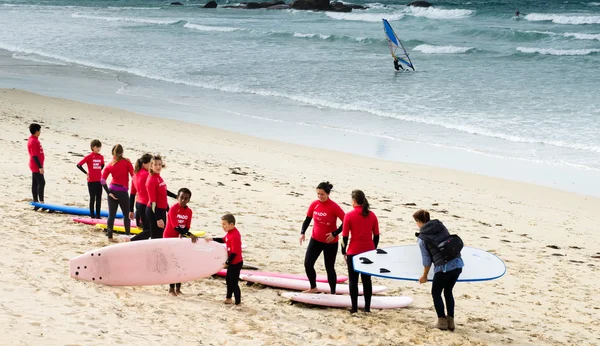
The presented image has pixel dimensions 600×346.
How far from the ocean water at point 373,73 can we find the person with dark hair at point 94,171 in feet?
26.2

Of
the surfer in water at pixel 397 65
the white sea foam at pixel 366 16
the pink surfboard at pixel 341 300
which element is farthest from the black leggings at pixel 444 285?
the white sea foam at pixel 366 16

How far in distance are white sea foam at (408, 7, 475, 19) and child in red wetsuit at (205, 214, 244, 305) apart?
54983 millimetres

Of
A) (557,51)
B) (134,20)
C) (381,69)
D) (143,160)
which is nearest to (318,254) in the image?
(143,160)

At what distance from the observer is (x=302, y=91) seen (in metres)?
24.4

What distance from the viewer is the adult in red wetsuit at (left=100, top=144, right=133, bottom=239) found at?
856cm

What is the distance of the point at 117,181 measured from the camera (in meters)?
8.62

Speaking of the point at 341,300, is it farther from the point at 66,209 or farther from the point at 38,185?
the point at 38,185

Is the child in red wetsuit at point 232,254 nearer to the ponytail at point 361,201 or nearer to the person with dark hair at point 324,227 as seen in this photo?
the person with dark hair at point 324,227

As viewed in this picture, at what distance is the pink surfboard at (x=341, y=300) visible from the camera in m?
7.23

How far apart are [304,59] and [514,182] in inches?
799

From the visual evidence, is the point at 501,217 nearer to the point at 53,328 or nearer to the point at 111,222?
the point at 111,222

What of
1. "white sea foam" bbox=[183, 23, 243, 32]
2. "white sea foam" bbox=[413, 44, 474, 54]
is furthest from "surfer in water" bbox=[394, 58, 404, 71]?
"white sea foam" bbox=[183, 23, 243, 32]

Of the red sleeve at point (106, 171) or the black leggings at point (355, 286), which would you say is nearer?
the black leggings at point (355, 286)

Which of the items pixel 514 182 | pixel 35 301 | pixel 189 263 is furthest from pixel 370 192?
pixel 35 301
